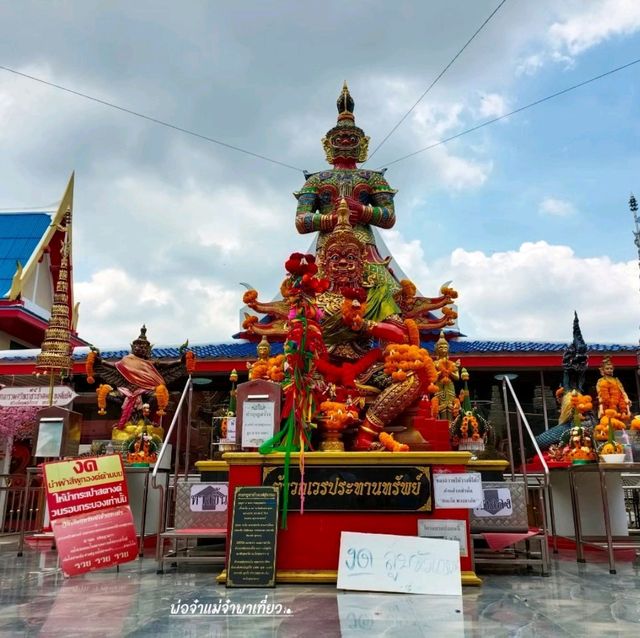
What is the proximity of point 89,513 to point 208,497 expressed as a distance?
3.98 feet

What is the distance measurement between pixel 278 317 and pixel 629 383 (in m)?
10.8

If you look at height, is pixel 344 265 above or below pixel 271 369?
above

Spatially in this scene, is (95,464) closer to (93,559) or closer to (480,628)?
(93,559)

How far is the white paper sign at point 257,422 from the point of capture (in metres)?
5.40

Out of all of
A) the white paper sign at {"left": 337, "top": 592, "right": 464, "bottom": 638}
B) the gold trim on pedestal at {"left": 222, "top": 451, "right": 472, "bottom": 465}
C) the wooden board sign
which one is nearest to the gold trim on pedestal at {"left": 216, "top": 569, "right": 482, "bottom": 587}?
the wooden board sign

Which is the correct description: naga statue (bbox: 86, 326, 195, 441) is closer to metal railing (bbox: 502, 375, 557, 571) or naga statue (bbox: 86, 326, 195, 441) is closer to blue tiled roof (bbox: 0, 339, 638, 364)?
blue tiled roof (bbox: 0, 339, 638, 364)

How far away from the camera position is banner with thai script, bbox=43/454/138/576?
5605 mm

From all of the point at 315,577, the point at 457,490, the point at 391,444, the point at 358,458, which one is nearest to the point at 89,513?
the point at 315,577

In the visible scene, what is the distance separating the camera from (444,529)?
491 cm

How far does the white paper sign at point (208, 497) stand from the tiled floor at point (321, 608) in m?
0.83

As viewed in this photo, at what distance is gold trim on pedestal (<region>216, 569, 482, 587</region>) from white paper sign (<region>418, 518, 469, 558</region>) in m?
0.20

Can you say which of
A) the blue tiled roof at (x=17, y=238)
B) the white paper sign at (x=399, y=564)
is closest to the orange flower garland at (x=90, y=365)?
the white paper sign at (x=399, y=564)

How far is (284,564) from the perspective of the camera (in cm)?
494

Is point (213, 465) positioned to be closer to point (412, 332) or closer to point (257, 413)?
point (257, 413)
